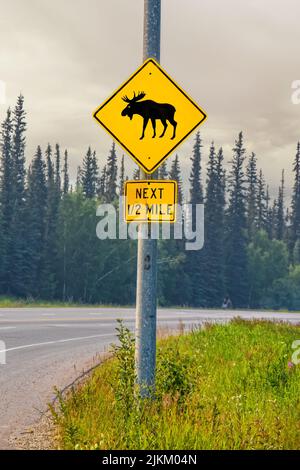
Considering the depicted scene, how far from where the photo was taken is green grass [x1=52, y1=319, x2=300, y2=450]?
5.01 meters

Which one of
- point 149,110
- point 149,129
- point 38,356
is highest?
point 149,110

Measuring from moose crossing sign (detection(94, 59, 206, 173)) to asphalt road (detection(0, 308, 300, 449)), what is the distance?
336 cm

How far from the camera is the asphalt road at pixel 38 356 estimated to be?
7531 millimetres

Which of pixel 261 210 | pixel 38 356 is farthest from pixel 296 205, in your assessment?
pixel 38 356

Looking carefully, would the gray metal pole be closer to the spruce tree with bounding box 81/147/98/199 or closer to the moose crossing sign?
the moose crossing sign

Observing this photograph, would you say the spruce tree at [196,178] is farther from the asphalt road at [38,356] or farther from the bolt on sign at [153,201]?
the bolt on sign at [153,201]

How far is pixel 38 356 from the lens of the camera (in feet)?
39.2

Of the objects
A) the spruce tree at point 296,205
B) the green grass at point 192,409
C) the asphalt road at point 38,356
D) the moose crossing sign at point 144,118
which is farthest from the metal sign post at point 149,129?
the spruce tree at point 296,205

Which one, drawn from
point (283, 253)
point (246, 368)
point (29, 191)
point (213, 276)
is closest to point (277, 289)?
point (283, 253)

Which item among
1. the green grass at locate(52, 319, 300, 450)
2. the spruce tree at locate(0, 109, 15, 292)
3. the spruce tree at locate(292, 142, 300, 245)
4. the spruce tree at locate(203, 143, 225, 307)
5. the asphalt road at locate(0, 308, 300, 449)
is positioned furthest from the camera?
the spruce tree at locate(292, 142, 300, 245)

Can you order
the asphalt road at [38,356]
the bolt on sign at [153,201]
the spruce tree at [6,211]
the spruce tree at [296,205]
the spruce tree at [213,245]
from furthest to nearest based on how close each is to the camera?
the spruce tree at [296,205] < the spruce tree at [213,245] < the spruce tree at [6,211] < the asphalt road at [38,356] < the bolt on sign at [153,201]

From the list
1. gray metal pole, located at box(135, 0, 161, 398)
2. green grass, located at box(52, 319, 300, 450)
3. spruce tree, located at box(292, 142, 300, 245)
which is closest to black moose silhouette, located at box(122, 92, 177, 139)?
gray metal pole, located at box(135, 0, 161, 398)

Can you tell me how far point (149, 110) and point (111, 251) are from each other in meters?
47.8

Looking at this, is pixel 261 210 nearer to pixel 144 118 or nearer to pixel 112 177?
pixel 112 177
